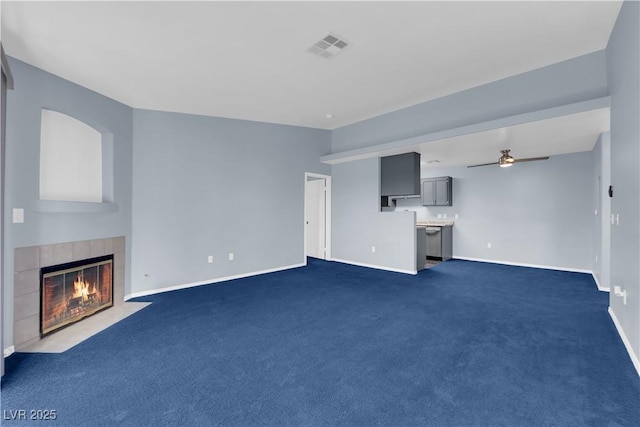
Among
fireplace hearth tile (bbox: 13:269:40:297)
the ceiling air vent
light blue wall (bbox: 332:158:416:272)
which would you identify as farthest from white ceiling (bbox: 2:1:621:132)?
light blue wall (bbox: 332:158:416:272)

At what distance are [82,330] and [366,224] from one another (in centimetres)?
474

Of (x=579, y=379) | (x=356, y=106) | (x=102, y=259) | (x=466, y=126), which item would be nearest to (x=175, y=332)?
(x=102, y=259)

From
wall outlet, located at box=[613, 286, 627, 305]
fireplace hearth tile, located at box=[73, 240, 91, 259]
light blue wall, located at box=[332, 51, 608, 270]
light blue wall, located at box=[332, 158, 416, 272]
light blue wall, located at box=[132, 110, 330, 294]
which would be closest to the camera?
wall outlet, located at box=[613, 286, 627, 305]

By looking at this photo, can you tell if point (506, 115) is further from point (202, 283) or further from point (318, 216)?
point (202, 283)

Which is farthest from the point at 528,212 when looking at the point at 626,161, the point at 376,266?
the point at 626,161

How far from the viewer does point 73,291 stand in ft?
10.5

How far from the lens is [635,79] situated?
216cm

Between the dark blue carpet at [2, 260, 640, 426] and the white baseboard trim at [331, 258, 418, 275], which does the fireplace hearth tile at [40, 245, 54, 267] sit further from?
the white baseboard trim at [331, 258, 418, 275]

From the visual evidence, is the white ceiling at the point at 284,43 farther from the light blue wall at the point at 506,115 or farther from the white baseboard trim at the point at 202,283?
the white baseboard trim at the point at 202,283

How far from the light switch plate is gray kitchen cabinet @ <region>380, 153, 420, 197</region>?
5.20 meters

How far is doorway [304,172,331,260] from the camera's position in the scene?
6.69 metres

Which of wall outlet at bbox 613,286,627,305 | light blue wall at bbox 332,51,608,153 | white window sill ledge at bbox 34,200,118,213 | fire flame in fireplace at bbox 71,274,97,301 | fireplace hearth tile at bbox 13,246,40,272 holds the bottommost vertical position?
fire flame in fireplace at bbox 71,274,97,301

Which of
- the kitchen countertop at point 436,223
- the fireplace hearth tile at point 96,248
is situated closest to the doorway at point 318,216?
the kitchen countertop at point 436,223

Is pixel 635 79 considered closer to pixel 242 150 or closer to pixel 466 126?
pixel 466 126
